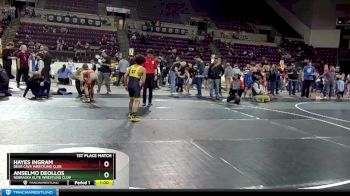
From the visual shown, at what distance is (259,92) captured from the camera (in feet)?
50.7

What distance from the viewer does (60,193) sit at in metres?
2.01

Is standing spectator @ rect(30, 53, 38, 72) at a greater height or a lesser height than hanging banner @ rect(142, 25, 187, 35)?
lesser

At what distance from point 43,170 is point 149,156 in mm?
3931

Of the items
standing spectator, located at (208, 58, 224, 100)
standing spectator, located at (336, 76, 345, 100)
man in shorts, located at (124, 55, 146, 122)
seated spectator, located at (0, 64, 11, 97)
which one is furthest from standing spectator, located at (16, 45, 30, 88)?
standing spectator, located at (336, 76, 345, 100)

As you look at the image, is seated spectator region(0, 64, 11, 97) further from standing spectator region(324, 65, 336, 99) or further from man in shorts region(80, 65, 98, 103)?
standing spectator region(324, 65, 336, 99)

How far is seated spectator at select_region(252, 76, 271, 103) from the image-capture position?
1508 cm

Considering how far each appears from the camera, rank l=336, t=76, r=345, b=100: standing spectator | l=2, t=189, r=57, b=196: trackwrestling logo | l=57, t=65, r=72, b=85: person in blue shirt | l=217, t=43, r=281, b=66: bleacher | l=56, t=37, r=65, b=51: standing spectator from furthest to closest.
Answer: l=217, t=43, r=281, b=66: bleacher
l=56, t=37, r=65, b=51: standing spectator
l=336, t=76, r=345, b=100: standing spectator
l=57, t=65, r=72, b=85: person in blue shirt
l=2, t=189, r=57, b=196: trackwrestling logo

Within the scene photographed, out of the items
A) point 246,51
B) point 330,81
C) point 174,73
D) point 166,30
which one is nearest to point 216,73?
point 174,73

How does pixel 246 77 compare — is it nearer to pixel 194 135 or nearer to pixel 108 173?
pixel 194 135

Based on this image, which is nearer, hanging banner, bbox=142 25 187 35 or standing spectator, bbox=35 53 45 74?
standing spectator, bbox=35 53 45 74

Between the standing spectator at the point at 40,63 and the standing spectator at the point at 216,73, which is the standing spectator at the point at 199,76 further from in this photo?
the standing spectator at the point at 40,63

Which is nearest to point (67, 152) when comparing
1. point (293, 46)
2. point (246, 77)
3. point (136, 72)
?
point (136, 72)

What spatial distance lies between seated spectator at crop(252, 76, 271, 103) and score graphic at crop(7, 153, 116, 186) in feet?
44.2

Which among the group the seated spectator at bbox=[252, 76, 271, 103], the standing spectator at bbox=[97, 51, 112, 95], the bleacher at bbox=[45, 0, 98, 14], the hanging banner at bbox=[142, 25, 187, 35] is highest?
the bleacher at bbox=[45, 0, 98, 14]
